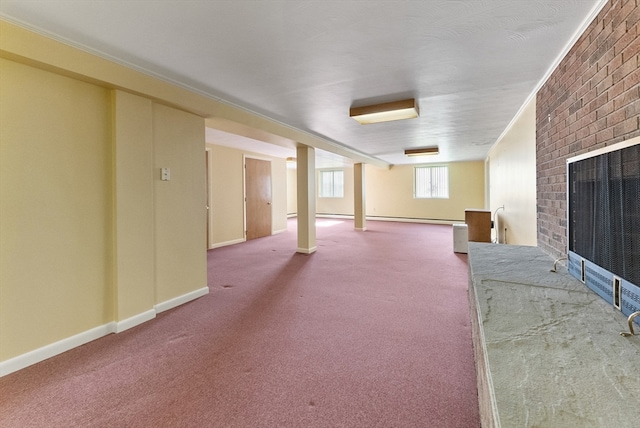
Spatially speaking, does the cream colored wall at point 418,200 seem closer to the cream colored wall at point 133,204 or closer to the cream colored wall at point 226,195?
the cream colored wall at point 226,195

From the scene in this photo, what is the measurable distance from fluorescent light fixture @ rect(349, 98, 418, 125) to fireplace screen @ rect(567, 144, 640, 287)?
5.75 ft

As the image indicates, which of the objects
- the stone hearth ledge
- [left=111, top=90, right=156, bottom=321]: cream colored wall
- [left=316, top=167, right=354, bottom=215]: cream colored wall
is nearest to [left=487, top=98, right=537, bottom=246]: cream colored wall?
the stone hearth ledge

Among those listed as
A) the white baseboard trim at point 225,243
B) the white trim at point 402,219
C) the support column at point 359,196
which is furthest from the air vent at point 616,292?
the white trim at point 402,219

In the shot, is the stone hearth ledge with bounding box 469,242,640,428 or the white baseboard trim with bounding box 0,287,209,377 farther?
the white baseboard trim with bounding box 0,287,209,377

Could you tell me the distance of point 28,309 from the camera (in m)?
2.02

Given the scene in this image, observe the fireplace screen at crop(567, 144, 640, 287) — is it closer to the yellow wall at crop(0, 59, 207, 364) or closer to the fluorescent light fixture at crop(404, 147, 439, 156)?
the yellow wall at crop(0, 59, 207, 364)

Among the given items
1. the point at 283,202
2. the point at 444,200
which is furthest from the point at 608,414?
the point at 444,200

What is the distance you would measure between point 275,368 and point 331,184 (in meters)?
10.9

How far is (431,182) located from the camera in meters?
10.3

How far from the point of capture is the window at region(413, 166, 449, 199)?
10062mm

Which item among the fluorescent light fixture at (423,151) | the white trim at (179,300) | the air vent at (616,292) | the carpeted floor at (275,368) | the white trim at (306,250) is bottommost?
the carpeted floor at (275,368)

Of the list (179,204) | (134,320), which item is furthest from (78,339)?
(179,204)

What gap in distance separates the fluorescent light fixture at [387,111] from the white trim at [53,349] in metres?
3.36

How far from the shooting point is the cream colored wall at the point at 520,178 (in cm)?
329
